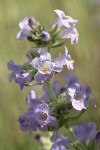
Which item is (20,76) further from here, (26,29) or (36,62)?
(26,29)

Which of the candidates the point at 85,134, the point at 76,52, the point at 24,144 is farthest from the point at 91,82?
the point at 85,134

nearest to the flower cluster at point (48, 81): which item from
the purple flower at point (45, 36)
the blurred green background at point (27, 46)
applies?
the purple flower at point (45, 36)

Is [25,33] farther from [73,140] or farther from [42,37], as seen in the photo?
[73,140]

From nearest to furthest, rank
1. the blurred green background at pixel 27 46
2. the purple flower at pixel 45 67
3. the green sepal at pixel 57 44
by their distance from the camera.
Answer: the purple flower at pixel 45 67 < the green sepal at pixel 57 44 < the blurred green background at pixel 27 46

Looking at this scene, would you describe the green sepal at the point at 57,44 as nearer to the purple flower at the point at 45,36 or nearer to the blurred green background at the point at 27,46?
the purple flower at the point at 45,36

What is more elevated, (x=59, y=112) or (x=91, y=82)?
(x=59, y=112)

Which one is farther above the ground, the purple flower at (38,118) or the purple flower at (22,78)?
the purple flower at (22,78)

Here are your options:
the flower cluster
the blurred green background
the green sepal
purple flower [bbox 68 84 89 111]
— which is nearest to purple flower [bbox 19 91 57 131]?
the flower cluster
